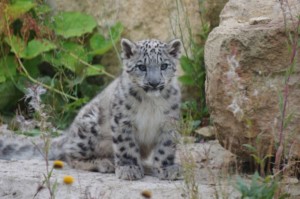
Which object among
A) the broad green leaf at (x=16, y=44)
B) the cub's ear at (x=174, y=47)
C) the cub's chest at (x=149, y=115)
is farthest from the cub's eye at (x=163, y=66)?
the broad green leaf at (x=16, y=44)

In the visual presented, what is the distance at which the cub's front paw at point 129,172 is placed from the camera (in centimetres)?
725

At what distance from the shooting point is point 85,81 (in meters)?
10.2

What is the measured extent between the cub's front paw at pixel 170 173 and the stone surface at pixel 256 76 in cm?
58

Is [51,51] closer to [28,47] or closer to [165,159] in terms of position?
[28,47]

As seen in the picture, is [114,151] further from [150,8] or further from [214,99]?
[150,8]

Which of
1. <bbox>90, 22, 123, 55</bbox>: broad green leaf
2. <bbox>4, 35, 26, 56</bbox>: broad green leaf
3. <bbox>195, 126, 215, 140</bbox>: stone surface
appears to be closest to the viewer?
<bbox>195, 126, 215, 140</bbox>: stone surface

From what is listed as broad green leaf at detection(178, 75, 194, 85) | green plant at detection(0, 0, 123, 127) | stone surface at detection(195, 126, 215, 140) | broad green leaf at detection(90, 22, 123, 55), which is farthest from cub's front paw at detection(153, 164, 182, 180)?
broad green leaf at detection(90, 22, 123, 55)

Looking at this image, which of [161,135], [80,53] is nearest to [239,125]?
[161,135]

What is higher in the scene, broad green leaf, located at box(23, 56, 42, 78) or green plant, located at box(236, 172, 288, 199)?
broad green leaf, located at box(23, 56, 42, 78)

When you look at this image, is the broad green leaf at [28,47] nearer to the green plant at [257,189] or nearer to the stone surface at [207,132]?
the stone surface at [207,132]

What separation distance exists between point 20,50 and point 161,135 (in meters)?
3.02

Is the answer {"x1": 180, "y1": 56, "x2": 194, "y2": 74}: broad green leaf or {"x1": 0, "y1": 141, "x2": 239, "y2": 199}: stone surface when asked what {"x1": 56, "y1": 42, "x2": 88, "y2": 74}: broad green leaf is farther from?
{"x1": 0, "y1": 141, "x2": 239, "y2": 199}: stone surface

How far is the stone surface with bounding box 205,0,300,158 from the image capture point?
21.8 ft

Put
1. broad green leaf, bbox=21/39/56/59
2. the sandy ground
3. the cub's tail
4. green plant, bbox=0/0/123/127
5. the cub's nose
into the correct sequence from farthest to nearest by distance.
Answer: broad green leaf, bbox=21/39/56/59 < green plant, bbox=0/0/123/127 < the cub's tail < the cub's nose < the sandy ground
